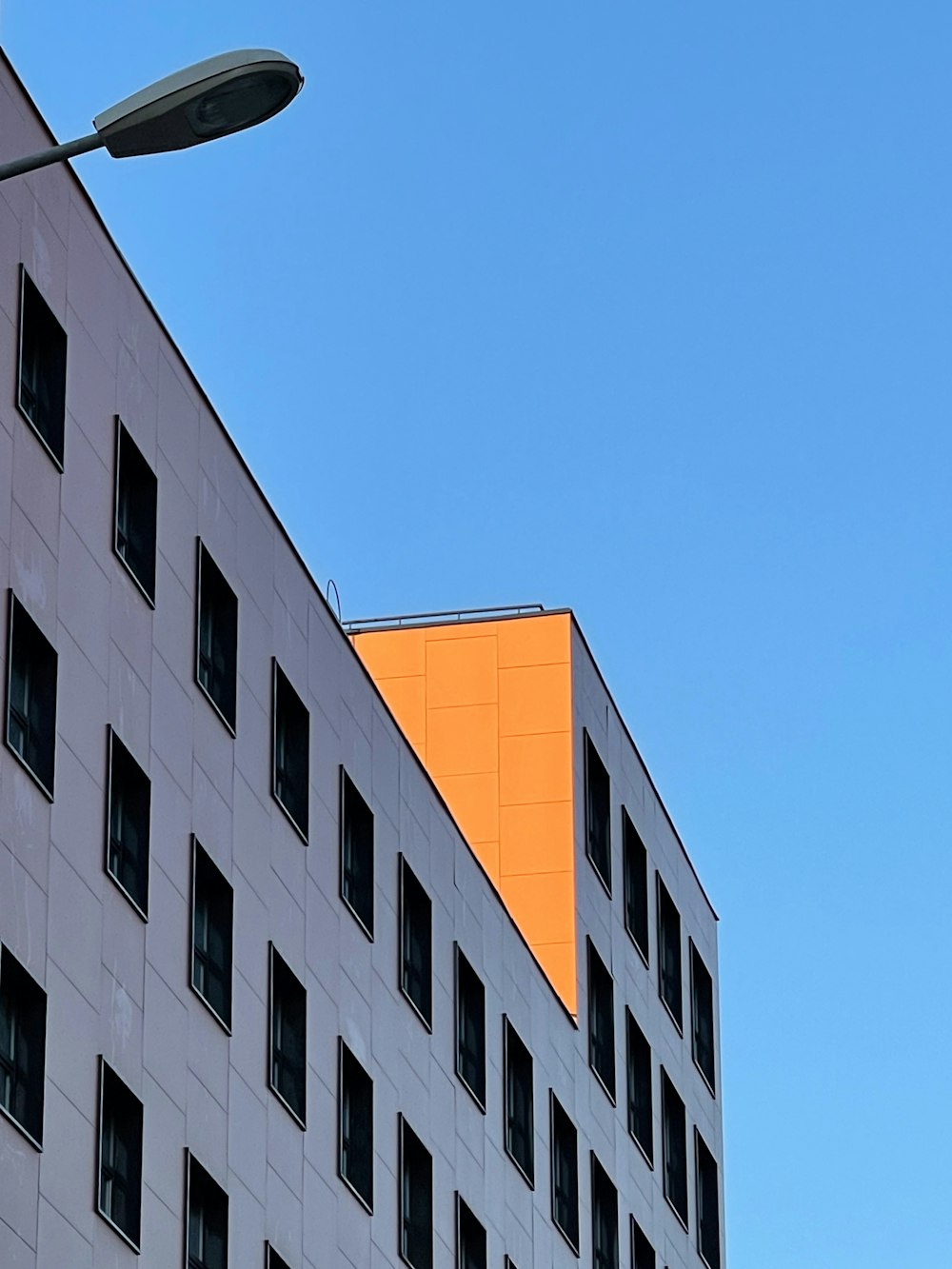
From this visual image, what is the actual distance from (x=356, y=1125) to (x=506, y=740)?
1723 centimetres

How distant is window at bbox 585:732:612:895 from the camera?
56719 millimetres

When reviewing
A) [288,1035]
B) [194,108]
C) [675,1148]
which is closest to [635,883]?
[675,1148]

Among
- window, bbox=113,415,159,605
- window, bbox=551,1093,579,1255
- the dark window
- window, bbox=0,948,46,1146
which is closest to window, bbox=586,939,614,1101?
window, bbox=551,1093,579,1255

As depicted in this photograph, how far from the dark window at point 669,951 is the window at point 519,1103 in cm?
1235

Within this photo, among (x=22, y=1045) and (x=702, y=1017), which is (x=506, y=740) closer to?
(x=702, y=1017)

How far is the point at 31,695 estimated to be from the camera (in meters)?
29.8

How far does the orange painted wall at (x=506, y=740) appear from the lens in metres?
54.1

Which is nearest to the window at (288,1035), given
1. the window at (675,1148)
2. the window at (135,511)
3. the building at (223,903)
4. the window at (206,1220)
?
the building at (223,903)

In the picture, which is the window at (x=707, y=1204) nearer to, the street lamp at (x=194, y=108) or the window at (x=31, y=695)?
the window at (x=31, y=695)

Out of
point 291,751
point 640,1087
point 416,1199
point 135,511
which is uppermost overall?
point 135,511

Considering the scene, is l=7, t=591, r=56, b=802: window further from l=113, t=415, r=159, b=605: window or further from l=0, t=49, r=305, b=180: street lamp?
l=0, t=49, r=305, b=180: street lamp

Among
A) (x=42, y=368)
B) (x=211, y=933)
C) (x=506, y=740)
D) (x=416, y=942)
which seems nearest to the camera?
(x=42, y=368)

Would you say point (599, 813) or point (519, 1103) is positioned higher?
point (599, 813)

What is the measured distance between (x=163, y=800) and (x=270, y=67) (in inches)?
691
